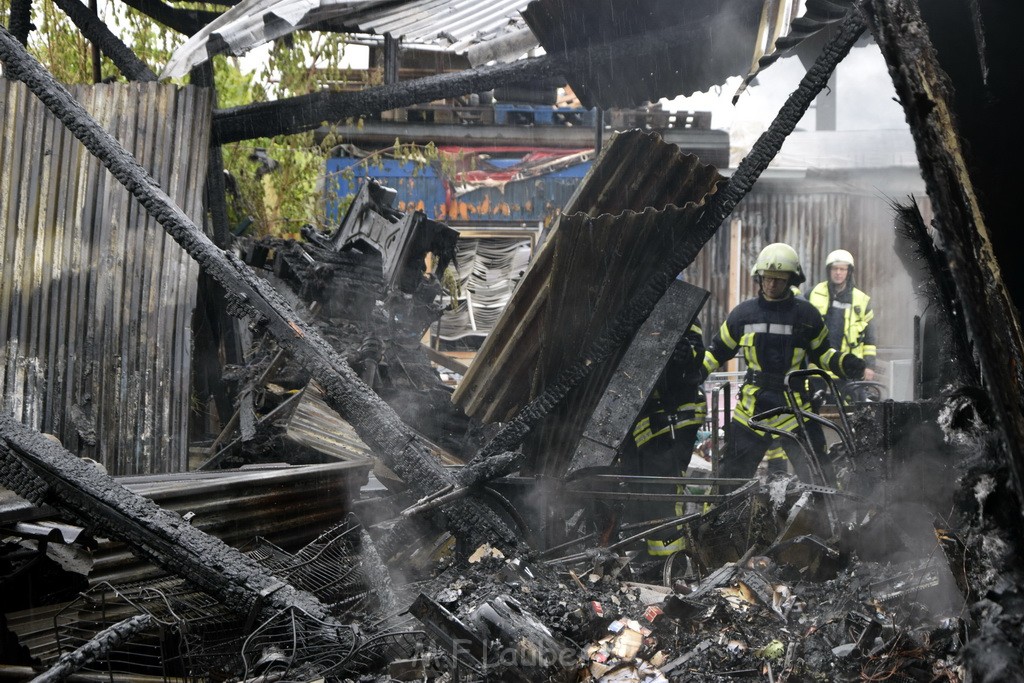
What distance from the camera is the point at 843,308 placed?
342 inches

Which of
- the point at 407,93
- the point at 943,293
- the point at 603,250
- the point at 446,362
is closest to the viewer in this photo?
the point at 943,293

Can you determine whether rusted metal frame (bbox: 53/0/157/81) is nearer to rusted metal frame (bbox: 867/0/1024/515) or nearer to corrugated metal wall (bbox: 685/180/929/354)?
rusted metal frame (bbox: 867/0/1024/515)

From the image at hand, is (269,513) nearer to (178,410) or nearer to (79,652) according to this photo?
(79,652)

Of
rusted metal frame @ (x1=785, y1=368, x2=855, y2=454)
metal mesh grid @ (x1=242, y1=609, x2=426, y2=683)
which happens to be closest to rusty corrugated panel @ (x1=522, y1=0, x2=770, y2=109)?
rusted metal frame @ (x1=785, y1=368, x2=855, y2=454)

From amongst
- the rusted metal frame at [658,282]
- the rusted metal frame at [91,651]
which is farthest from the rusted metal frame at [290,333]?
the rusted metal frame at [91,651]

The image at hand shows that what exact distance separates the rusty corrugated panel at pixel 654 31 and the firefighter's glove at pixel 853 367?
9.54ft

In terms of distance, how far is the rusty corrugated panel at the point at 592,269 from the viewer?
4711mm

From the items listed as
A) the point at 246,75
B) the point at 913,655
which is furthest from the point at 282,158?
the point at 913,655

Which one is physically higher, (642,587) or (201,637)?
(201,637)

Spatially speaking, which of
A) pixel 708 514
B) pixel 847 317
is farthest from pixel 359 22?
pixel 847 317

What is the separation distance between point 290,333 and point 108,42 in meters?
3.61

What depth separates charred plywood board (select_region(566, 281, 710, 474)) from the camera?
20.6 ft

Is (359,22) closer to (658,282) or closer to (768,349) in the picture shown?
(658,282)

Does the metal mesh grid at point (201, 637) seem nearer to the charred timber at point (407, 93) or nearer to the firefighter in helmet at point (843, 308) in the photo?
the charred timber at point (407, 93)
